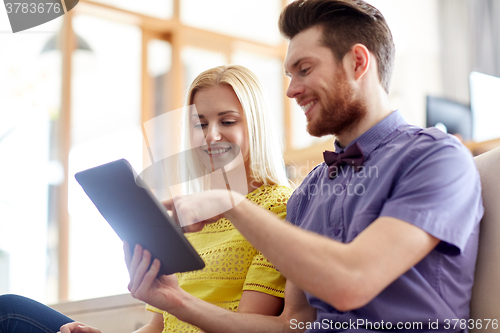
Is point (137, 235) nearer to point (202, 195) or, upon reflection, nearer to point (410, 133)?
A: point (202, 195)

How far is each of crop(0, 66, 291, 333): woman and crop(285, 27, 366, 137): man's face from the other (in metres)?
0.24

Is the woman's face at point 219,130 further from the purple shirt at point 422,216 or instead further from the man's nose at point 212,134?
the purple shirt at point 422,216

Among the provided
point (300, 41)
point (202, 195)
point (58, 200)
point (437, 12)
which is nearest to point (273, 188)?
point (300, 41)

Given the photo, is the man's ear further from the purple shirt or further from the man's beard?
the purple shirt

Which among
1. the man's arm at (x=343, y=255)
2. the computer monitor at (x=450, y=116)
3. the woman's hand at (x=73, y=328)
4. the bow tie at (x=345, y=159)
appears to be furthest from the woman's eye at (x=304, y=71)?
the computer monitor at (x=450, y=116)

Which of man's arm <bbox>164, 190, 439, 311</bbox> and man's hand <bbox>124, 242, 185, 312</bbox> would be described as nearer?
man's arm <bbox>164, 190, 439, 311</bbox>

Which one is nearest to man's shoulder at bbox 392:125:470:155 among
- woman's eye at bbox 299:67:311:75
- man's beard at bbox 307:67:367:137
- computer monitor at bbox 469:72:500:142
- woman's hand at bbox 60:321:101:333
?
man's beard at bbox 307:67:367:137

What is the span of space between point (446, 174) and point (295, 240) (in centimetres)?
26

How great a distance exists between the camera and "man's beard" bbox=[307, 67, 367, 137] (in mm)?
942

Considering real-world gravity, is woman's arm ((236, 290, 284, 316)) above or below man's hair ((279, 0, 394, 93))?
below

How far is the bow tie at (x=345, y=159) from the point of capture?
884mm

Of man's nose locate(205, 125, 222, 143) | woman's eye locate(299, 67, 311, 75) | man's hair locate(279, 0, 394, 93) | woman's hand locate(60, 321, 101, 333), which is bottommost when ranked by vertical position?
woman's hand locate(60, 321, 101, 333)

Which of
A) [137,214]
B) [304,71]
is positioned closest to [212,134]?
[304,71]

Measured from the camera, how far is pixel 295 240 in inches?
26.5
